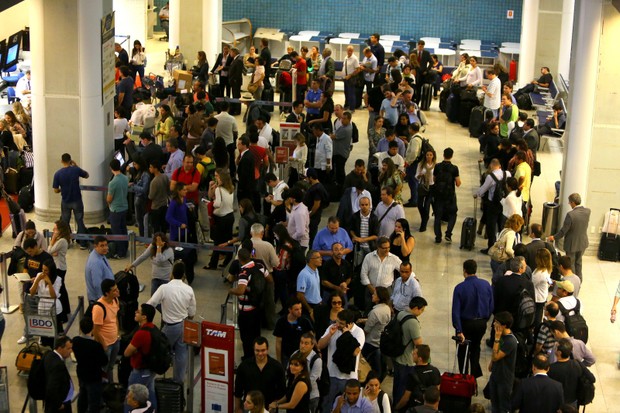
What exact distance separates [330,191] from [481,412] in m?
8.89

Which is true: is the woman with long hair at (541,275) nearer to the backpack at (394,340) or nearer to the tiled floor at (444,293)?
the tiled floor at (444,293)

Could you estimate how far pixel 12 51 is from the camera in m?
26.3

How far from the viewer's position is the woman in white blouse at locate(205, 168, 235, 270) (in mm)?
15508

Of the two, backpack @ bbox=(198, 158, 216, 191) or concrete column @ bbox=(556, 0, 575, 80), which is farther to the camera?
concrete column @ bbox=(556, 0, 575, 80)

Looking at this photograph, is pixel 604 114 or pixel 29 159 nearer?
pixel 604 114

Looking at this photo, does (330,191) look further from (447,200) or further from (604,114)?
(604,114)

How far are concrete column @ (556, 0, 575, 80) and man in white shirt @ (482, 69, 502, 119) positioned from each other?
15.2ft

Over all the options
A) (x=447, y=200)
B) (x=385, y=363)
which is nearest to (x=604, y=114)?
(x=447, y=200)

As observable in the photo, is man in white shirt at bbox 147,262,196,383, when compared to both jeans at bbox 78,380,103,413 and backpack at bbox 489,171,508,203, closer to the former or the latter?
jeans at bbox 78,380,103,413

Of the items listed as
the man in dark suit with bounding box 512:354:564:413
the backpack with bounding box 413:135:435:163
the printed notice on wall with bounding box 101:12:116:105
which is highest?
the printed notice on wall with bounding box 101:12:116:105

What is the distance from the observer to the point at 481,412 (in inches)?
409

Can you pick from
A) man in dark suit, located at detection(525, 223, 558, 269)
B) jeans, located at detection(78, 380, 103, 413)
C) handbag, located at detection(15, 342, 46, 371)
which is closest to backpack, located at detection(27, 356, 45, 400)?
jeans, located at detection(78, 380, 103, 413)

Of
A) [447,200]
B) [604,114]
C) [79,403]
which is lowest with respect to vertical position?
[79,403]

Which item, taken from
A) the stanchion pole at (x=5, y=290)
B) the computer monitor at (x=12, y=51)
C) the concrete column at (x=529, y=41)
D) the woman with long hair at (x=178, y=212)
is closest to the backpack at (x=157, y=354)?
the stanchion pole at (x=5, y=290)
